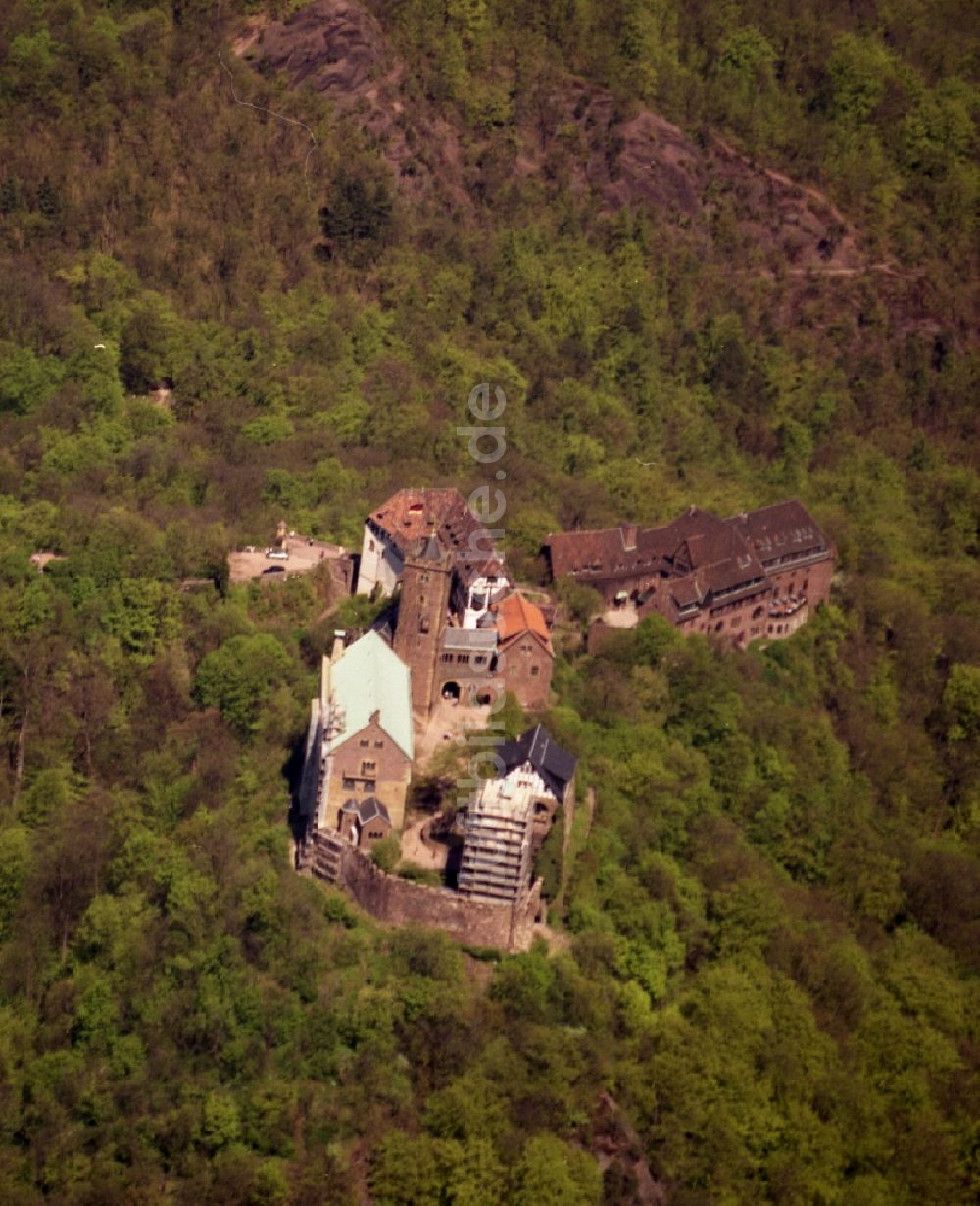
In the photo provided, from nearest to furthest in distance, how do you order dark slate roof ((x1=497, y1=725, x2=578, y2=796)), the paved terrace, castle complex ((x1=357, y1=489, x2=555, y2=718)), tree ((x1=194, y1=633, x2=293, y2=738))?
1. dark slate roof ((x1=497, y1=725, x2=578, y2=796))
2. castle complex ((x1=357, y1=489, x2=555, y2=718))
3. tree ((x1=194, y1=633, x2=293, y2=738))
4. the paved terrace

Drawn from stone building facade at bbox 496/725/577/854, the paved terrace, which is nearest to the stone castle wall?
stone building facade at bbox 496/725/577/854

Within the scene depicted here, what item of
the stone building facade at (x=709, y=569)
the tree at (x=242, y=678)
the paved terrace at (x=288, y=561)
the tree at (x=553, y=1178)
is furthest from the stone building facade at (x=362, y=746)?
the stone building facade at (x=709, y=569)

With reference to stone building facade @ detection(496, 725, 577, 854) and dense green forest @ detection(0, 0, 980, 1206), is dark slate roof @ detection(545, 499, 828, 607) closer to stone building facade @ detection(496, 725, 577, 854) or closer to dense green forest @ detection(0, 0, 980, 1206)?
dense green forest @ detection(0, 0, 980, 1206)

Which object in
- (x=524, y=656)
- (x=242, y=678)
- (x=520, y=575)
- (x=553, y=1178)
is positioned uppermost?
(x=520, y=575)

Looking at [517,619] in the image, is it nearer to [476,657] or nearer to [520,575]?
[476,657]

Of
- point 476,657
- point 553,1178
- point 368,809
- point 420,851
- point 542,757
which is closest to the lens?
point 553,1178

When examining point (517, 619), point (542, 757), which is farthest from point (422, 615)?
point (542, 757)
